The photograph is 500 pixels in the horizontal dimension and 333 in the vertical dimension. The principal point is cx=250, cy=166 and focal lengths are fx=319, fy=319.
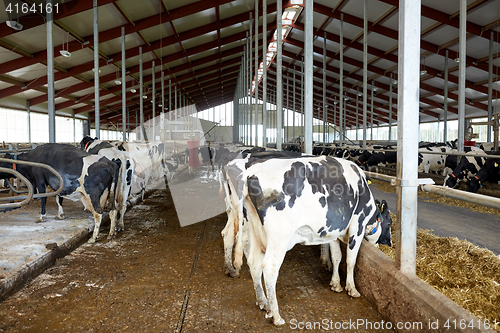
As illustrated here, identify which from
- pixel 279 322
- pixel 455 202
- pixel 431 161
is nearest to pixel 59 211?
pixel 279 322

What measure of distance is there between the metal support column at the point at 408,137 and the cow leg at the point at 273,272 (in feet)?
3.43

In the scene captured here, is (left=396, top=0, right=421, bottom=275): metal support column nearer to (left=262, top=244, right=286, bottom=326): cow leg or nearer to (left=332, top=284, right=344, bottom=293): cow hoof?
(left=332, top=284, right=344, bottom=293): cow hoof

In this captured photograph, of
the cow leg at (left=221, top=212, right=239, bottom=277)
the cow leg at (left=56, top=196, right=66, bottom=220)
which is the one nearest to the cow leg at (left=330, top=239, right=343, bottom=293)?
the cow leg at (left=221, top=212, right=239, bottom=277)

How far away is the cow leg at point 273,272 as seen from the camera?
2760 millimetres

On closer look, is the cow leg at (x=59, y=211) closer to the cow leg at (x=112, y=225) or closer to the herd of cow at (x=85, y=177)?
the herd of cow at (x=85, y=177)

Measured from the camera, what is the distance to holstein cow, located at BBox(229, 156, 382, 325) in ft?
9.27

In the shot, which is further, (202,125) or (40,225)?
(202,125)

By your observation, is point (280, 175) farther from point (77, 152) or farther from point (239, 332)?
point (77, 152)

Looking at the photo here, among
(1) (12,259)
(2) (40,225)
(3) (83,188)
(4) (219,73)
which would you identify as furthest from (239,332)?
(4) (219,73)

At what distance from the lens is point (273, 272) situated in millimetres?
2764

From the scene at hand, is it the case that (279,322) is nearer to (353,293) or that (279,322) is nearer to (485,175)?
(353,293)

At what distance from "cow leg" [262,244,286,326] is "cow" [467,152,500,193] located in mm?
8238

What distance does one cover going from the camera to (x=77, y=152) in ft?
19.3

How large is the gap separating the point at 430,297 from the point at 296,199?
125 cm
